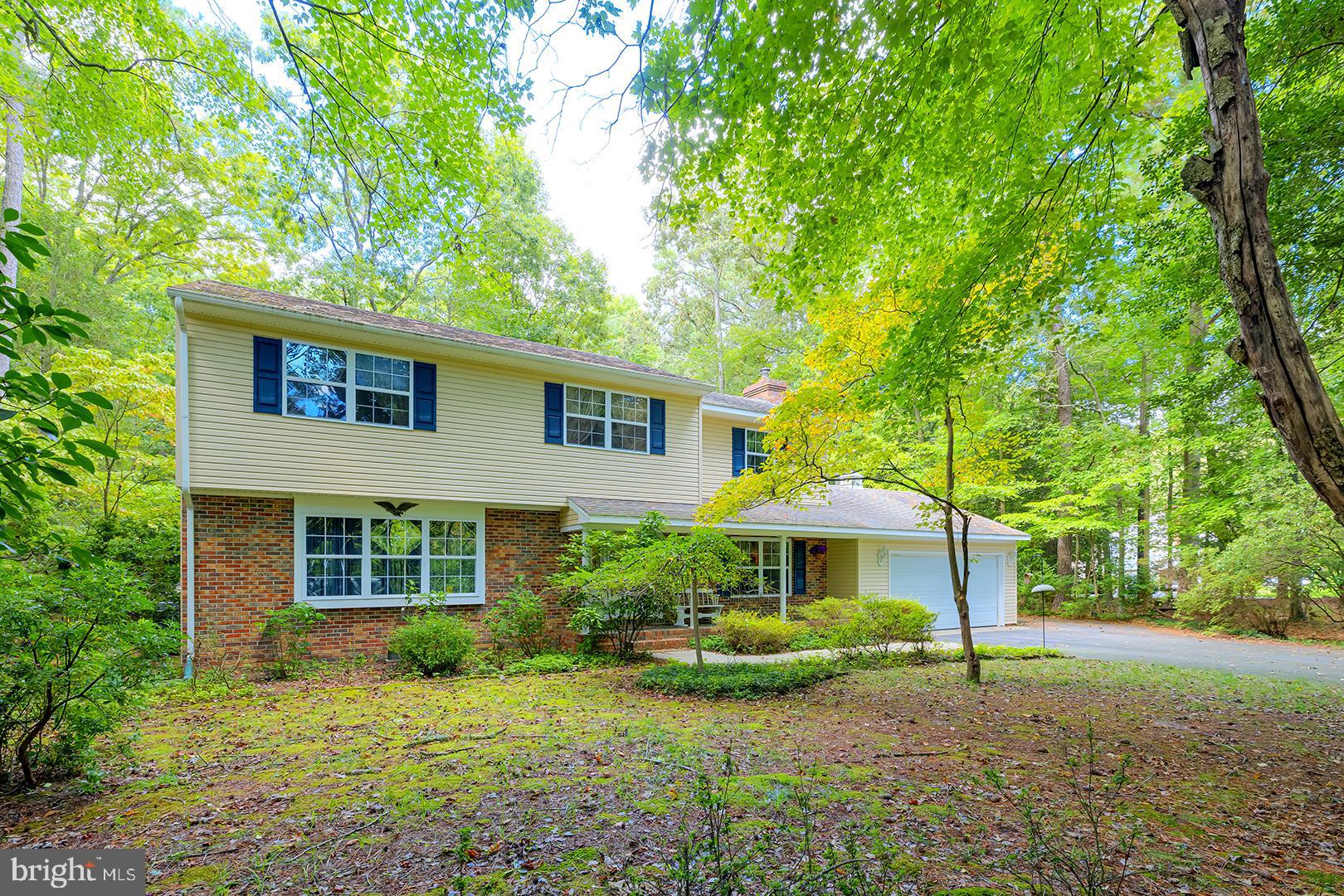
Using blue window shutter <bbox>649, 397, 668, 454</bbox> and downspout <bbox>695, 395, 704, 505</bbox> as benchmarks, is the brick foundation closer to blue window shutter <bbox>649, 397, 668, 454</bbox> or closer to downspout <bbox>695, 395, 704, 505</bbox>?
blue window shutter <bbox>649, 397, 668, 454</bbox>

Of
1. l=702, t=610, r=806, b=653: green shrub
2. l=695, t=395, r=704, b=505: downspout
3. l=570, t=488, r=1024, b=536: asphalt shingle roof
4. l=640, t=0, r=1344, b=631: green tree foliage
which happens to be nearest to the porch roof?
l=570, t=488, r=1024, b=536: asphalt shingle roof

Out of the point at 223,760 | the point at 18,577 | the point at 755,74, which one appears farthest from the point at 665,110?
the point at 223,760

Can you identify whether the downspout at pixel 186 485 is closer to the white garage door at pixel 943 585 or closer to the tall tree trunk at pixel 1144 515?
the white garage door at pixel 943 585

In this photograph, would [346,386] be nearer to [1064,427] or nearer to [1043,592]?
[1043,592]

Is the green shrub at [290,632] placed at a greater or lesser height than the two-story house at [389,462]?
lesser

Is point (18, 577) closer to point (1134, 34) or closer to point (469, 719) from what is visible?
point (469, 719)

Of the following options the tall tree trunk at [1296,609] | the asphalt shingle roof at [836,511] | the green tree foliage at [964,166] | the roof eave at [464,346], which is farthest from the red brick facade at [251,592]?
the tall tree trunk at [1296,609]

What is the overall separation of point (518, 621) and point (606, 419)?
4546 mm

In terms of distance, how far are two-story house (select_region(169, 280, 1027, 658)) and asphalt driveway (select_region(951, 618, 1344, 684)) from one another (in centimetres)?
578

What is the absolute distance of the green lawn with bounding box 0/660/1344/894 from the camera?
341 centimetres

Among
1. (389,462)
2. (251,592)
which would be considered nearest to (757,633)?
(389,462)

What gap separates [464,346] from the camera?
11.2 meters

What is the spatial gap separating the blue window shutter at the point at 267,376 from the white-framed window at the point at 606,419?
5.05m

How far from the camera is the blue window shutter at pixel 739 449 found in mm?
16219
